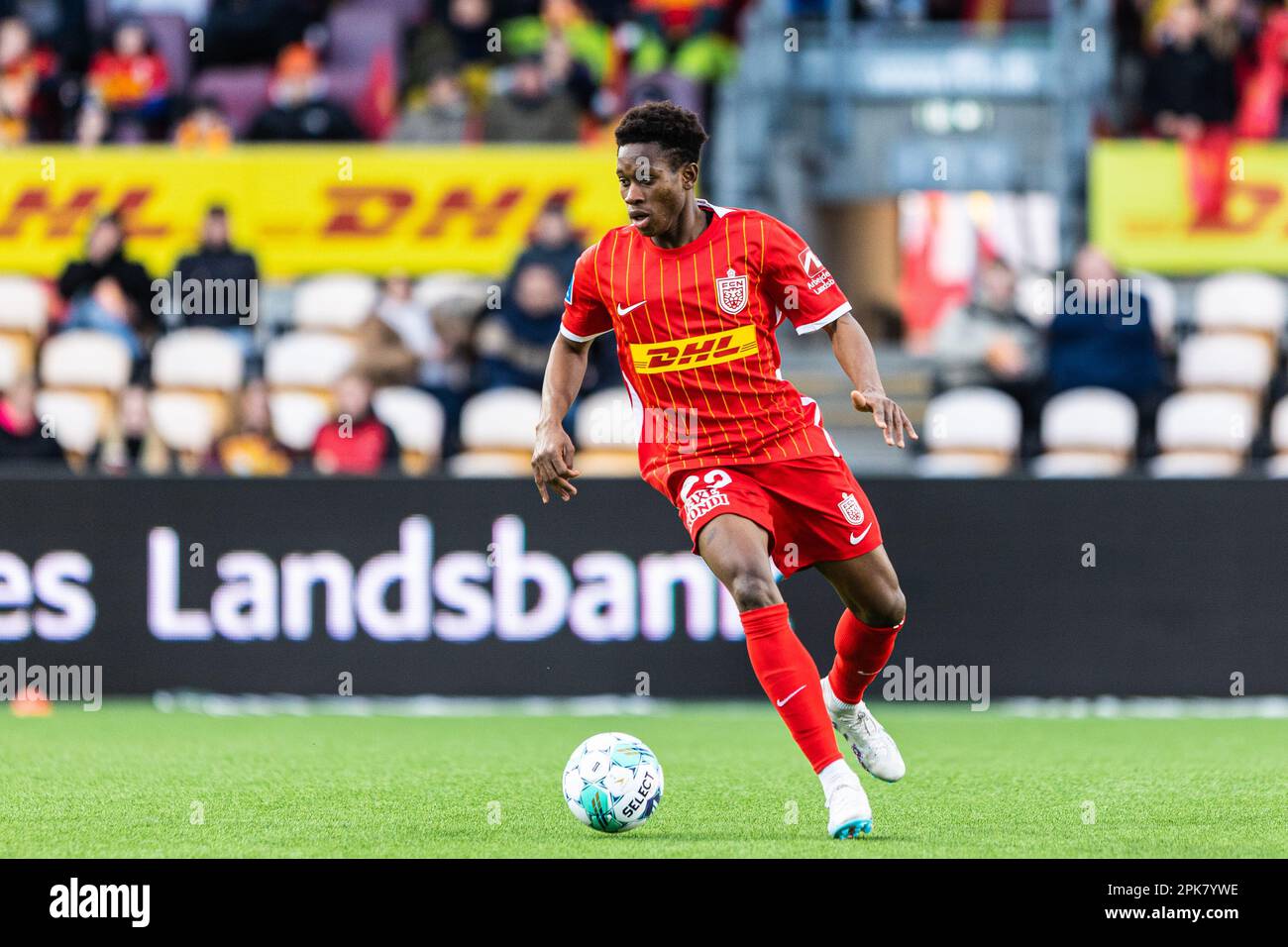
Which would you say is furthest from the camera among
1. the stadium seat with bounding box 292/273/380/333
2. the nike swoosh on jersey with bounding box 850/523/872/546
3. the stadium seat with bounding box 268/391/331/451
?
the stadium seat with bounding box 292/273/380/333

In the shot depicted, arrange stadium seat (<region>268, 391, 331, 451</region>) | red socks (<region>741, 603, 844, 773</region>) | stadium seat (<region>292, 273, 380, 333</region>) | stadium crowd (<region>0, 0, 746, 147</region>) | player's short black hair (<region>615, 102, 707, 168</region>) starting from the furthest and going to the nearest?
stadium crowd (<region>0, 0, 746, 147</region>)
stadium seat (<region>292, 273, 380, 333</region>)
stadium seat (<region>268, 391, 331, 451</region>)
player's short black hair (<region>615, 102, 707, 168</region>)
red socks (<region>741, 603, 844, 773</region>)

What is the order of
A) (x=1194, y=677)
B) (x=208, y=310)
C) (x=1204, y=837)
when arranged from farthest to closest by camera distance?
(x=208, y=310) < (x=1194, y=677) < (x=1204, y=837)

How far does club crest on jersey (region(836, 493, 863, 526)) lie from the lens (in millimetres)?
7277

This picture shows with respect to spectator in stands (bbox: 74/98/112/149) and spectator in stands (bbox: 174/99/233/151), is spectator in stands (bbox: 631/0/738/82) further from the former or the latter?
spectator in stands (bbox: 74/98/112/149)

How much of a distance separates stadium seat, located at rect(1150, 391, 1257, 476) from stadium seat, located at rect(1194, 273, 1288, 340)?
3.42ft

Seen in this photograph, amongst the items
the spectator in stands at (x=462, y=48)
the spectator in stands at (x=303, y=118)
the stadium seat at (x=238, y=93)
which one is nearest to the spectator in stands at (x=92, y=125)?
the stadium seat at (x=238, y=93)

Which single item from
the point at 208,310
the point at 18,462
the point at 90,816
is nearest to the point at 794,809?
the point at 90,816

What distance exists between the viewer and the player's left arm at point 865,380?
6.74 m

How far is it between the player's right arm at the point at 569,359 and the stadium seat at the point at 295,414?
679cm

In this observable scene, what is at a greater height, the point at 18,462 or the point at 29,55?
the point at 29,55

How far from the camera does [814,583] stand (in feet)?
38.2

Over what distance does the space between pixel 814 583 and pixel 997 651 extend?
1.03m

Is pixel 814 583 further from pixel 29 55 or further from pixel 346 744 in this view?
pixel 29 55

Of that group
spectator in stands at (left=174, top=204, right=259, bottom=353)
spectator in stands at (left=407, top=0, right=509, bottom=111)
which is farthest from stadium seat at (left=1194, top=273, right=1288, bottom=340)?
spectator in stands at (left=174, top=204, right=259, bottom=353)
